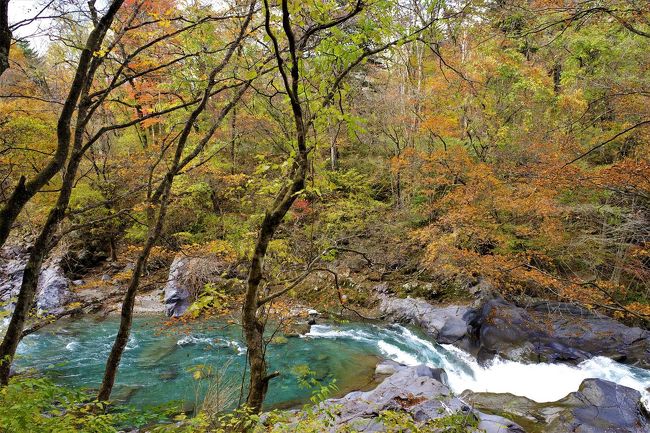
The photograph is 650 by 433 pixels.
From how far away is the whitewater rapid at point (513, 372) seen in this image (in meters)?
8.09

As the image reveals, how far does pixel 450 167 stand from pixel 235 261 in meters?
8.32

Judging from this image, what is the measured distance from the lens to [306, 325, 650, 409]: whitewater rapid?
26.5 ft

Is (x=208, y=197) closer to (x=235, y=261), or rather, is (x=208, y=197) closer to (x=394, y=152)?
(x=235, y=261)

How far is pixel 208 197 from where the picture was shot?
Result: 56.5 feet

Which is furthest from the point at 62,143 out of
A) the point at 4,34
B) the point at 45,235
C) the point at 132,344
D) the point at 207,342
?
the point at 132,344

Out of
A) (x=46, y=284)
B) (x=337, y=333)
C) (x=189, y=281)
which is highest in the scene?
(x=46, y=284)

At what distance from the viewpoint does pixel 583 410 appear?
673cm

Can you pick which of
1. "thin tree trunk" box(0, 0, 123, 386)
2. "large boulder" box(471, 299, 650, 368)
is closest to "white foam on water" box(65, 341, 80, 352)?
"thin tree trunk" box(0, 0, 123, 386)

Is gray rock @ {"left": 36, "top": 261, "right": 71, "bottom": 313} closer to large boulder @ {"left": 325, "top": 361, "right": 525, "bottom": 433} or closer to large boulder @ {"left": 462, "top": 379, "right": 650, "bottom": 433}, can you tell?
large boulder @ {"left": 325, "top": 361, "right": 525, "bottom": 433}

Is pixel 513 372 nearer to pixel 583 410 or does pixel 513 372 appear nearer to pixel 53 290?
pixel 583 410

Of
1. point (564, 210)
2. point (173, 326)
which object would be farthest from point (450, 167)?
point (173, 326)

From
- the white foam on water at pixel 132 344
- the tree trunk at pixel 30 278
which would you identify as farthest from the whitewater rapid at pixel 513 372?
the tree trunk at pixel 30 278

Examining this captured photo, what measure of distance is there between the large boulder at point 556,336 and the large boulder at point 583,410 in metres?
2.02

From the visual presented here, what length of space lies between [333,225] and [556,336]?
7.68 m
